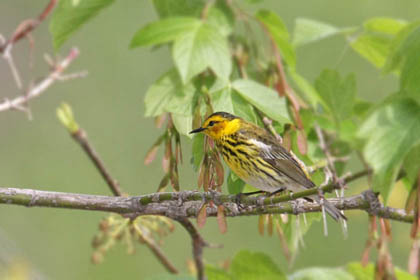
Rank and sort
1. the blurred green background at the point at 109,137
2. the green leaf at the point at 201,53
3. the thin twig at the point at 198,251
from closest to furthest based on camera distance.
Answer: the green leaf at the point at 201,53 < the thin twig at the point at 198,251 < the blurred green background at the point at 109,137

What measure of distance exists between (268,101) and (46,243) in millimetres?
4312

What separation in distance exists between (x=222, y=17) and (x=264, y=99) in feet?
1.20

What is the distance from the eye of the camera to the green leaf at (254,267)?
1.89m

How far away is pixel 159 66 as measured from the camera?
5.77m

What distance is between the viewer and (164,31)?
71.7 inches

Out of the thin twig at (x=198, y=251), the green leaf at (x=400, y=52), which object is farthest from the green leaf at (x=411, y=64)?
the thin twig at (x=198, y=251)

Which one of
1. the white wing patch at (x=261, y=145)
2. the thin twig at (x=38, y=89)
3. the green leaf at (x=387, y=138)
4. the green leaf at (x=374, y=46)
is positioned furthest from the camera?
the white wing patch at (x=261, y=145)

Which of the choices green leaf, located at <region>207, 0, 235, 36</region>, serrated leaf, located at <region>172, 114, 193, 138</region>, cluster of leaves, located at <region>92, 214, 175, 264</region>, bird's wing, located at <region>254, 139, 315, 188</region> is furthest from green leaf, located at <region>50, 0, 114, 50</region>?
bird's wing, located at <region>254, 139, 315, 188</region>

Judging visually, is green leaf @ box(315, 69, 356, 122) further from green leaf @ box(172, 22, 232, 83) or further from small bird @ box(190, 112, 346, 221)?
green leaf @ box(172, 22, 232, 83)

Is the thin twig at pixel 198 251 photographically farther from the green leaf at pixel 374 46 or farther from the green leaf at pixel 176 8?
the green leaf at pixel 374 46

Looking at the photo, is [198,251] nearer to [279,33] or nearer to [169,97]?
[169,97]

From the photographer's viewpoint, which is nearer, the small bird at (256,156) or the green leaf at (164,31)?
the green leaf at (164,31)

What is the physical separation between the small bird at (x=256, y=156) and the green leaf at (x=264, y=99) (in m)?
0.21

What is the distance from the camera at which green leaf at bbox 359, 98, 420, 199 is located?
115 cm
